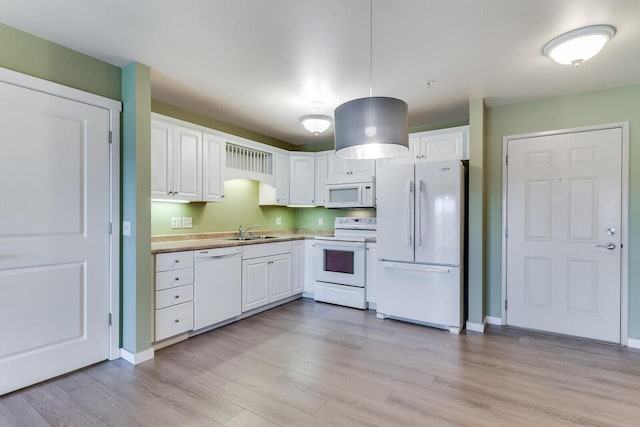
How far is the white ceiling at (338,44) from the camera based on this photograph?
1.84 meters

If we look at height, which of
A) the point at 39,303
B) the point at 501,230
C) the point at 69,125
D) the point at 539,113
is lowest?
the point at 39,303

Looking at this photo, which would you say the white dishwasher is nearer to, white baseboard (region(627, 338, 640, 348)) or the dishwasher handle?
the dishwasher handle

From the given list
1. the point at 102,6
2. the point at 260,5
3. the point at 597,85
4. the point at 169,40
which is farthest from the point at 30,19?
the point at 597,85

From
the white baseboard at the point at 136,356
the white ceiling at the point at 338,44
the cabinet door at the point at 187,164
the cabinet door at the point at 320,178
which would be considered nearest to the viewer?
the white ceiling at the point at 338,44

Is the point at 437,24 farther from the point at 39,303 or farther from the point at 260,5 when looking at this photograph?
the point at 39,303

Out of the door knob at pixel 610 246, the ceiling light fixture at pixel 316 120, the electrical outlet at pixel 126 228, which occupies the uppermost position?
the ceiling light fixture at pixel 316 120

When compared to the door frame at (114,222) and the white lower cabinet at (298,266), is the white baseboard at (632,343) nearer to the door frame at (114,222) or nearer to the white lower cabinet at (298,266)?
the white lower cabinet at (298,266)

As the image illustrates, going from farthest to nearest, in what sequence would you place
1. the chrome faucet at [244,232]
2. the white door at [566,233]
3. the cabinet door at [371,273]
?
the chrome faucet at [244,232], the cabinet door at [371,273], the white door at [566,233]

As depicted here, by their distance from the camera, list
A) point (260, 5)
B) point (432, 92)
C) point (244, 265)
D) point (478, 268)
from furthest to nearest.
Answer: point (244, 265), point (478, 268), point (432, 92), point (260, 5)

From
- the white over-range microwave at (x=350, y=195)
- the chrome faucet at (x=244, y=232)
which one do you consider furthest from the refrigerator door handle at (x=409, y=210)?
the chrome faucet at (x=244, y=232)

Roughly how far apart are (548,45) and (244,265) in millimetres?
3269

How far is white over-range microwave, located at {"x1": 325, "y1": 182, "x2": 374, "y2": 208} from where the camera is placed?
4.25 metres

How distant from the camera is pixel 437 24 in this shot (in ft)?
6.54

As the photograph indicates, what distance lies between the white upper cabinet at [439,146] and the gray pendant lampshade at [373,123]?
2.12m
